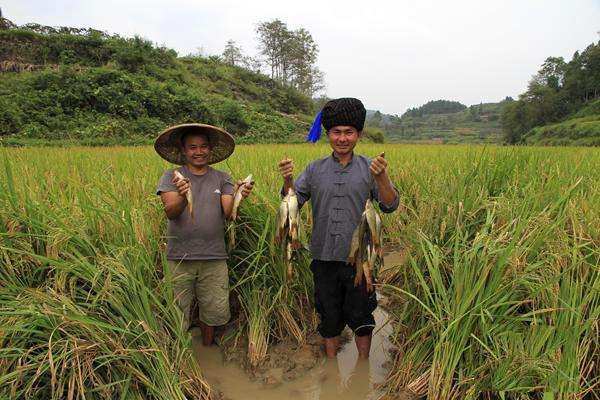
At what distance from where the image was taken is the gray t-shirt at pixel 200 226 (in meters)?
2.33

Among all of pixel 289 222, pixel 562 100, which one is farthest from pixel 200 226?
pixel 562 100

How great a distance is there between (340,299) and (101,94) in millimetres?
15566

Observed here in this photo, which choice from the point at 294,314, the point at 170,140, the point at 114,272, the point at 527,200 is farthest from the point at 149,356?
the point at 527,200

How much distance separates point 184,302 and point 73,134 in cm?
1259

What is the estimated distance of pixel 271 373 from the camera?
2348 mm

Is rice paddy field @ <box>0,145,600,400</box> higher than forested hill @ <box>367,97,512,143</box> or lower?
lower

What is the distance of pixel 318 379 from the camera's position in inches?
91.9

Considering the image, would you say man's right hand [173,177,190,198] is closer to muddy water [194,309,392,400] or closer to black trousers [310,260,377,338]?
black trousers [310,260,377,338]

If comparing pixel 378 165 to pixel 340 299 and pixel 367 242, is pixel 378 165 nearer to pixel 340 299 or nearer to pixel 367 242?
pixel 367 242

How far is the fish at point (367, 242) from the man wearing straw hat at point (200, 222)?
746 mm

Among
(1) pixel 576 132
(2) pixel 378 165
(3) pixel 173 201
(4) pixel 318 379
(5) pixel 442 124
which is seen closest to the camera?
(2) pixel 378 165

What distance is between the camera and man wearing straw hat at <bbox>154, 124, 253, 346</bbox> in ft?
7.65

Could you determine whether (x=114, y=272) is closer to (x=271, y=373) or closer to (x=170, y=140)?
(x=170, y=140)

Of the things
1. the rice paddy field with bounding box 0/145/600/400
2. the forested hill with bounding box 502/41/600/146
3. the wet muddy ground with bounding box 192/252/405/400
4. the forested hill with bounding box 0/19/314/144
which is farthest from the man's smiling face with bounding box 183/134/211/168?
the forested hill with bounding box 502/41/600/146
